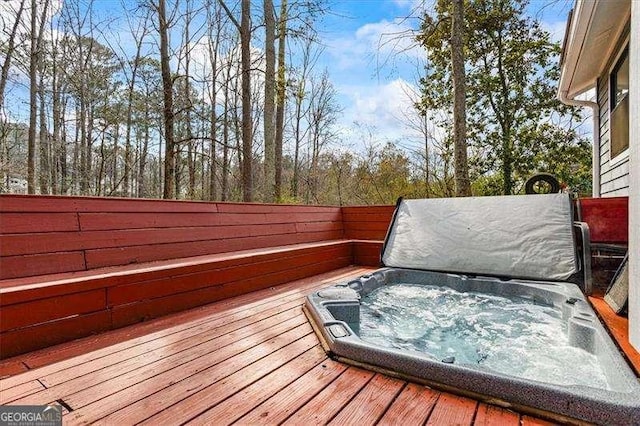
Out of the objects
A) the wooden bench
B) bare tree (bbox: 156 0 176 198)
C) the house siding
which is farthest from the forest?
the wooden bench

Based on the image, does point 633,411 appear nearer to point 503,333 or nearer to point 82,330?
point 503,333

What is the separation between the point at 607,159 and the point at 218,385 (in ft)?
16.2

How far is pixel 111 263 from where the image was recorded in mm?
2176

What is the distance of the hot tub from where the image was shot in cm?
109

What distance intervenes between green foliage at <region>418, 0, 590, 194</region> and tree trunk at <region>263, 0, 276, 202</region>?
3.66m

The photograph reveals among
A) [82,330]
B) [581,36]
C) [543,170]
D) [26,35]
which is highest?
[26,35]

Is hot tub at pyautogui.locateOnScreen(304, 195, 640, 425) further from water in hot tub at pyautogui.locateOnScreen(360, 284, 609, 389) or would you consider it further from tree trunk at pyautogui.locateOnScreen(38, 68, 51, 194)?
tree trunk at pyautogui.locateOnScreen(38, 68, 51, 194)

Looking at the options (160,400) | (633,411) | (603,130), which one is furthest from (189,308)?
(603,130)

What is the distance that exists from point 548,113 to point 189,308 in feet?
28.5

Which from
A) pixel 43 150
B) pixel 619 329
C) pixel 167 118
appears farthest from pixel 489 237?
pixel 43 150

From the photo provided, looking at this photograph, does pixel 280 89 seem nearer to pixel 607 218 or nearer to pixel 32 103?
pixel 607 218

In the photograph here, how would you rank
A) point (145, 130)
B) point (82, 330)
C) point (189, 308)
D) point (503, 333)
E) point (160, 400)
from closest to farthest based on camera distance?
point (160, 400) < point (82, 330) < point (503, 333) < point (189, 308) < point (145, 130)

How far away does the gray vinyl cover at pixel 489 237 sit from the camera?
2.53 meters

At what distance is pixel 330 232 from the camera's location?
15.0 ft
